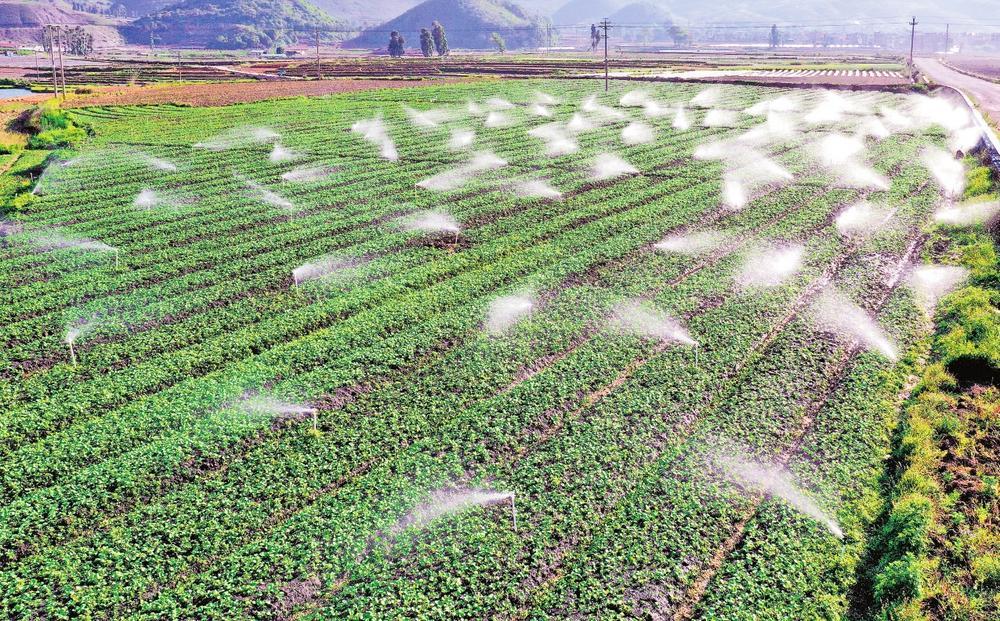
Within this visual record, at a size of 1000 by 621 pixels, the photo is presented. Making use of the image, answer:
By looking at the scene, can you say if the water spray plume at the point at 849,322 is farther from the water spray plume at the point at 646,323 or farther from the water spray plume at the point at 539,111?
the water spray plume at the point at 539,111

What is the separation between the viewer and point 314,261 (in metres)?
16.4

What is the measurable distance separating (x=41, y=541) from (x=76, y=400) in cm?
315

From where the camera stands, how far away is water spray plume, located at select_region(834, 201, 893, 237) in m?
18.1

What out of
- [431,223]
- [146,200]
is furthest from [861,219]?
[146,200]

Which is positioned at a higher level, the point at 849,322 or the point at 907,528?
the point at 849,322

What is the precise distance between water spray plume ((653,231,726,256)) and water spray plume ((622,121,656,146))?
592 inches

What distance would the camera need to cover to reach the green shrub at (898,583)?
6.70 metres

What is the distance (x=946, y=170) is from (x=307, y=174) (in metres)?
21.9

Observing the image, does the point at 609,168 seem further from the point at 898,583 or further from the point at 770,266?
the point at 898,583

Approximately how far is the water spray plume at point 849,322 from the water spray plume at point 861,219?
4966 millimetres

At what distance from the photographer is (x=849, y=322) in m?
12.6

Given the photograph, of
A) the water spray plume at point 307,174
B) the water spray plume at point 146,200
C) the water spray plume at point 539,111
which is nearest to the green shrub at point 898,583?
the water spray plume at point 146,200

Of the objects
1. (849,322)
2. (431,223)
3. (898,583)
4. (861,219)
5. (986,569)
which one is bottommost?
(986,569)

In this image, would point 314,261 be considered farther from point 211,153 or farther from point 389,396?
point 211,153
